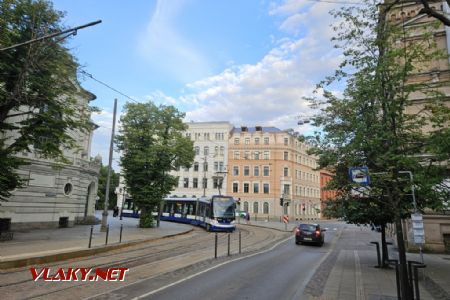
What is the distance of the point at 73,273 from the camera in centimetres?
1130

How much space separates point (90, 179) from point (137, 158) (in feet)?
23.4

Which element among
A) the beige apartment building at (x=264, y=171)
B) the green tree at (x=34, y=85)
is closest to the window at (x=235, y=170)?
the beige apartment building at (x=264, y=171)

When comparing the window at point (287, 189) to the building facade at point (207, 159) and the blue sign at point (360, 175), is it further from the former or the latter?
the blue sign at point (360, 175)

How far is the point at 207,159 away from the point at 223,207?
146ft

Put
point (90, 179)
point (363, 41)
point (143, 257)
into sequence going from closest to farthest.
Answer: point (363, 41)
point (143, 257)
point (90, 179)

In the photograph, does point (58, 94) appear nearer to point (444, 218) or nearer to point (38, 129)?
point (38, 129)

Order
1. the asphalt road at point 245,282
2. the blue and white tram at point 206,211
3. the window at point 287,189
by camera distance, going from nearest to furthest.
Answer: the asphalt road at point 245,282 < the blue and white tram at point 206,211 < the window at point 287,189

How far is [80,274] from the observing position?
11359 mm

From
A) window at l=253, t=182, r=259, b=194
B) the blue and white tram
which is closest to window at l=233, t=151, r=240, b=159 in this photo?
window at l=253, t=182, r=259, b=194

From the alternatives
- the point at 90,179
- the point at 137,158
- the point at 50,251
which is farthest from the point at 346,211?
the point at 90,179

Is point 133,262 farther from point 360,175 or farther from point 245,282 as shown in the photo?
point 360,175

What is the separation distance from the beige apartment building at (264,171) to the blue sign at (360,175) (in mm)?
63593

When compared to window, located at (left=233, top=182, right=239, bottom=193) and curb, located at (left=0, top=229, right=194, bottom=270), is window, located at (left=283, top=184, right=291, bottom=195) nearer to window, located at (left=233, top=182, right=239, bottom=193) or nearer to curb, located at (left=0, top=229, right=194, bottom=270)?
window, located at (left=233, top=182, right=239, bottom=193)

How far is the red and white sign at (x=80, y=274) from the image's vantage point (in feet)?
34.7
